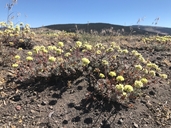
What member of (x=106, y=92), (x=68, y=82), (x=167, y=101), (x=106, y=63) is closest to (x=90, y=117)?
(x=106, y=92)

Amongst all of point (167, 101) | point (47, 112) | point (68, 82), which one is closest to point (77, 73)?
point (68, 82)

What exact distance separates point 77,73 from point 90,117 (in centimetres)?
137

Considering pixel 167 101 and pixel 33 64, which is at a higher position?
pixel 33 64

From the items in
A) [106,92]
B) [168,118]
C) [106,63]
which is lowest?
[168,118]

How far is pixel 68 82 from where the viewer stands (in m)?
4.78

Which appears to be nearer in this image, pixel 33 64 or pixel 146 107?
pixel 146 107

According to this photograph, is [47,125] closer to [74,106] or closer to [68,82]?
[74,106]

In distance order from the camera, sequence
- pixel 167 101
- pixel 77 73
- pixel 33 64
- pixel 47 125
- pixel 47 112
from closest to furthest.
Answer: pixel 47 125
pixel 47 112
pixel 167 101
pixel 77 73
pixel 33 64

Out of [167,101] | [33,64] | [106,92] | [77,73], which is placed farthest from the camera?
[33,64]

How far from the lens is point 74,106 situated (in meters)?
4.28

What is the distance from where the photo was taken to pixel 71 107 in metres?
4.25

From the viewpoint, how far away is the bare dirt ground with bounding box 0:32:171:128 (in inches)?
155

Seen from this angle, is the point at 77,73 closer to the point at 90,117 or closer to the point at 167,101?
the point at 90,117

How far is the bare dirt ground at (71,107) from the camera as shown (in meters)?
3.95
